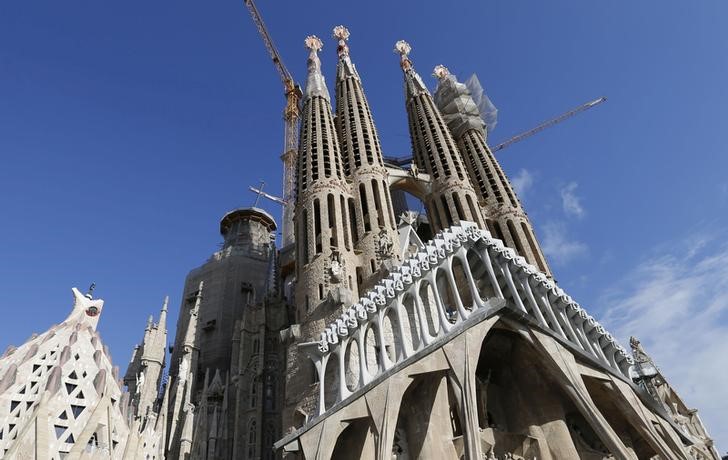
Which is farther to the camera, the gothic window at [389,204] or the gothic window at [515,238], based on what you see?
the gothic window at [515,238]

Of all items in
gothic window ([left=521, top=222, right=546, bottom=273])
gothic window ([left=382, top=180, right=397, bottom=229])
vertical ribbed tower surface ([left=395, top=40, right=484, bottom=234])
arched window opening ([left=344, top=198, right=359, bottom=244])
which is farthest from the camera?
vertical ribbed tower surface ([left=395, top=40, right=484, bottom=234])

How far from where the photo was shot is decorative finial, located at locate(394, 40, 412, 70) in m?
40.2

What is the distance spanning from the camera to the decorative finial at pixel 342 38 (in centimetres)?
3730

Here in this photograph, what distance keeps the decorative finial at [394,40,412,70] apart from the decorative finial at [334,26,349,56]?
177 inches

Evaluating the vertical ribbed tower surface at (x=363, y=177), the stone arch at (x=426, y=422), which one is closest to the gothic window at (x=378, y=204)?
the vertical ribbed tower surface at (x=363, y=177)

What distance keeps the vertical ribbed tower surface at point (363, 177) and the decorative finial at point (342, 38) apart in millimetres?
1984

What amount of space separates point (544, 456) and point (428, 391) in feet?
13.3

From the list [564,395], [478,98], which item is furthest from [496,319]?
[478,98]

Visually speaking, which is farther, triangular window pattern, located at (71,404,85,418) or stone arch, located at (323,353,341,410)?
stone arch, located at (323,353,341,410)

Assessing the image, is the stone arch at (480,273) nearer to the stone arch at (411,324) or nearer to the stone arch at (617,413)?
the stone arch at (411,324)

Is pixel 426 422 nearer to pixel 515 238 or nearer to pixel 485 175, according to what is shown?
pixel 515 238

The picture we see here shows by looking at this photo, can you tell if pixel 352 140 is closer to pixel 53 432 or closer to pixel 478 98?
pixel 478 98

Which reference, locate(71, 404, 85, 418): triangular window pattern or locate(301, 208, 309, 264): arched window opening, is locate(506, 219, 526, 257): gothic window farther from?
locate(71, 404, 85, 418): triangular window pattern

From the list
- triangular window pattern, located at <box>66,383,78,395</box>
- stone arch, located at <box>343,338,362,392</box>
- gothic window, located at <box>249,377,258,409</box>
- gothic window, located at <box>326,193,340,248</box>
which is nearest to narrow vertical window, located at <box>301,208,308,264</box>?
gothic window, located at <box>326,193,340,248</box>
